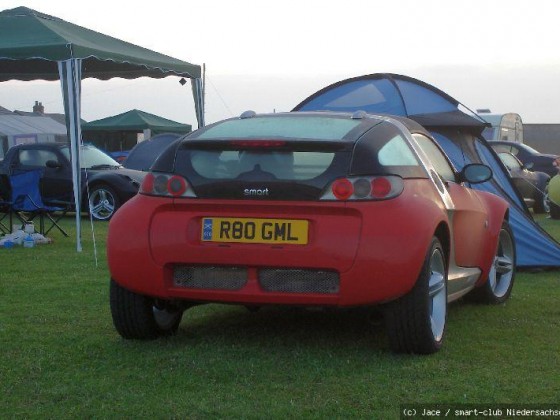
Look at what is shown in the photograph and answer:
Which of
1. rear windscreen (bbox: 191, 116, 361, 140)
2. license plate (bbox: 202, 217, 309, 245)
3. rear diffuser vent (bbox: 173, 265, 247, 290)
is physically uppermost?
rear windscreen (bbox: 191, 116, 361, 140)

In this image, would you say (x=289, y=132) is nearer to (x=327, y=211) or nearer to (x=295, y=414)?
(x=327, y=211)

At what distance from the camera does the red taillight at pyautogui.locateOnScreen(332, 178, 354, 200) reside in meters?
5.17

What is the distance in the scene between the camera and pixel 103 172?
689 inches

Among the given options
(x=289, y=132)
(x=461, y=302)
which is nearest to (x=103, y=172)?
(x=461, y=302)

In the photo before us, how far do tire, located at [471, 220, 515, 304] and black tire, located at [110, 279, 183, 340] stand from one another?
2614 millimetres

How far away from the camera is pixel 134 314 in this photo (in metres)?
5.68

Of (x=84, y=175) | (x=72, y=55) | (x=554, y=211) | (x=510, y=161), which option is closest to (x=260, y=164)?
(x=72, y=55)

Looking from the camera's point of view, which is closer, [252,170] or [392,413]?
[392,413]

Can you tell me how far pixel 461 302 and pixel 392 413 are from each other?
3.50 metres

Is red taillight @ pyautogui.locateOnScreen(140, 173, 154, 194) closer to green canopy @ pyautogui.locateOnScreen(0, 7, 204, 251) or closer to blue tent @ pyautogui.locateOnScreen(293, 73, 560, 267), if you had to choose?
blue tent @ pyautogui.locateOnScreen(293, 73, 560, 267)

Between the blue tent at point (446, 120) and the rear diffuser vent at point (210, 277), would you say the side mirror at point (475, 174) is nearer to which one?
the rear diffuser vent at point (210, 277)

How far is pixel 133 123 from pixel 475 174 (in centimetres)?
2982

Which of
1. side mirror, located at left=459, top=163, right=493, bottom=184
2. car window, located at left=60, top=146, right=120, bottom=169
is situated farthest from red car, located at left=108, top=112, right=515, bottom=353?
car window, located at left=60, top=146, right=120, bottom=169

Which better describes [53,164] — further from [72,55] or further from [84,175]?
[72,55]
